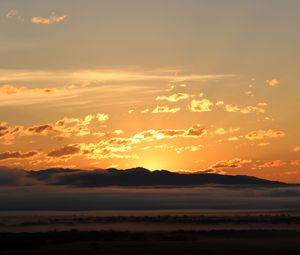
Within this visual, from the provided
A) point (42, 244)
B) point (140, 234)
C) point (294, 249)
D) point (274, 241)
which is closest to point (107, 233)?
point (140, 234)

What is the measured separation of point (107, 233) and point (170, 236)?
6.76m

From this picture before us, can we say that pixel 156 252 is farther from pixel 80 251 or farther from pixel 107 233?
pixel 107 233

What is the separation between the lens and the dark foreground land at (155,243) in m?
52.8

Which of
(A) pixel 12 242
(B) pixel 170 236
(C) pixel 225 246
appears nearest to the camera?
(C) pixel 225 246

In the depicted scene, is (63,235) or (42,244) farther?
(63,235)

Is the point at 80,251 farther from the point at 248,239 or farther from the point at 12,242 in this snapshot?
the point at 248,239

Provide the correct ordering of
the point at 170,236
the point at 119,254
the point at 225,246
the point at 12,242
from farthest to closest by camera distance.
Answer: the point at 170,236
the point at 12,242
the point at 225,246
the point at 119,254

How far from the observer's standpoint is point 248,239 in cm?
6256

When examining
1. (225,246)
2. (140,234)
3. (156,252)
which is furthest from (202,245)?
(140,234)

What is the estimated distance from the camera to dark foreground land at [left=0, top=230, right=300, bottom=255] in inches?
2078

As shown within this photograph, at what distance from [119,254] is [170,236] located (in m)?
15.4

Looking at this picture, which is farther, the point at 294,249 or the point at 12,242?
the point at 12,242

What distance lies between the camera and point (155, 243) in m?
58.5

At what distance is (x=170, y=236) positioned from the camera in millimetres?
65562
